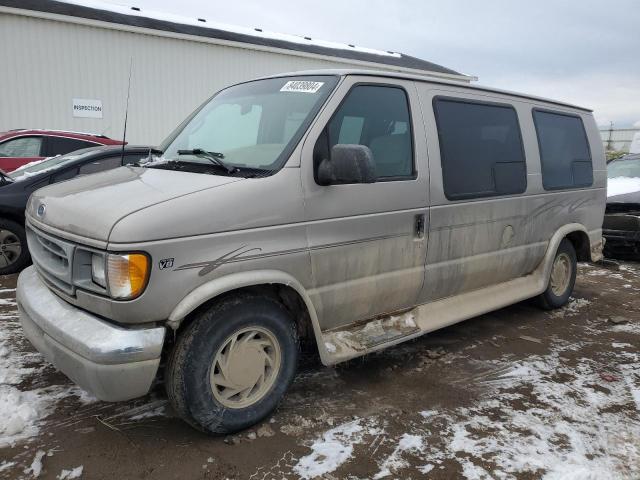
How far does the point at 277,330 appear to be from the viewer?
9.69 feet

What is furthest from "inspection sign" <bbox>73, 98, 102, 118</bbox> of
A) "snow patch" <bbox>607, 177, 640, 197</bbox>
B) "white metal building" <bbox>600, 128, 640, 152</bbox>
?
"white metal building" <bbox>600, 128, 640, 152</bbox>

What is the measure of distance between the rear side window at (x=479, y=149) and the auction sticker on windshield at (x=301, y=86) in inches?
39.8

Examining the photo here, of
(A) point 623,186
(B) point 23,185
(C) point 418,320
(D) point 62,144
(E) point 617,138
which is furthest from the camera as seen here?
(E) point 617,138

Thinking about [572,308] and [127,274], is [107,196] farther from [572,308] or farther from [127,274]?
[572,308]

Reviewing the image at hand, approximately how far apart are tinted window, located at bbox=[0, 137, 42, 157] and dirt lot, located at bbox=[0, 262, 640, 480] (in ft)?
17.1

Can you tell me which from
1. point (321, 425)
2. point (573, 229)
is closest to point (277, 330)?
point (321, 425)

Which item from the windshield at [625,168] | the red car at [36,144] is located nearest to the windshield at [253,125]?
the red car at [36,144]

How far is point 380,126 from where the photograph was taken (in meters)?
3.49

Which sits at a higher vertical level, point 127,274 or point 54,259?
point 127,274

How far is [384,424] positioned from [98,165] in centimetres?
507

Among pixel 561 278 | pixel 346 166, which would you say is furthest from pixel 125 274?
pixel 561 278

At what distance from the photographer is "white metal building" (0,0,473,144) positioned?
43.4 ft

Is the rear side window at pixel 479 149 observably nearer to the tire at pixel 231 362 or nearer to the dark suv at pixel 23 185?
the tire at pixel 231 362

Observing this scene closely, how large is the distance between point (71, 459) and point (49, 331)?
0.67 m
